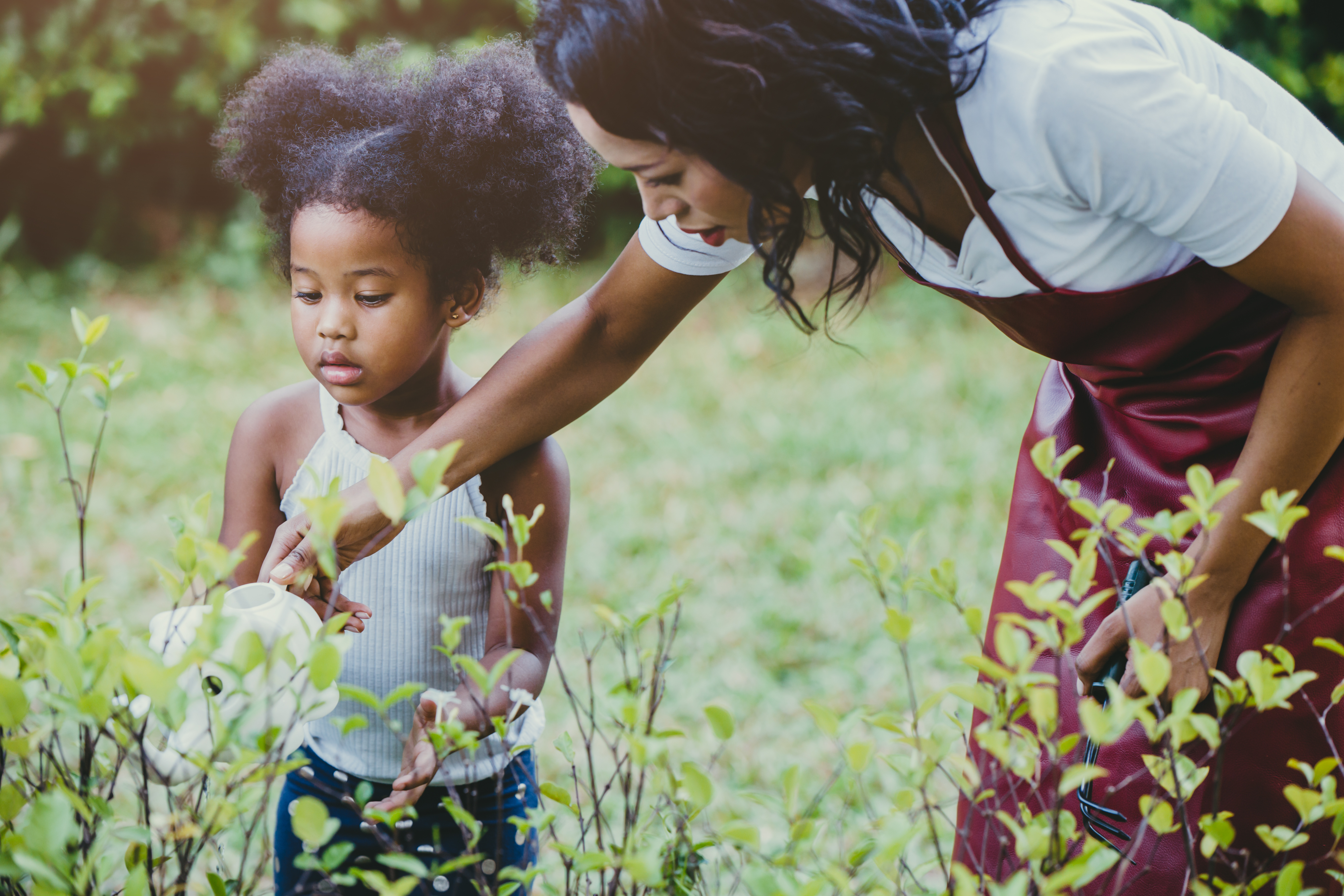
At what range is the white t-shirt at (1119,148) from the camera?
3.99ft

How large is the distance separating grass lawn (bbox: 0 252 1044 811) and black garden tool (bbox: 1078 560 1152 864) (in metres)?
1.22

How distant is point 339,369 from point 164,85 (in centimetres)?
606

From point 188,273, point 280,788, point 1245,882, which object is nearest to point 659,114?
point 1245,882

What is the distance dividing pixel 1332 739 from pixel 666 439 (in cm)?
360

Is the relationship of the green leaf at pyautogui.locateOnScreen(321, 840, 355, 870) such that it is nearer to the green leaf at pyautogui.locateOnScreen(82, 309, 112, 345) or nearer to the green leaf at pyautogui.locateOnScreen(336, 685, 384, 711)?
the green leaf at pyautogui.locateOnScreen(336, 685, 384, 711)

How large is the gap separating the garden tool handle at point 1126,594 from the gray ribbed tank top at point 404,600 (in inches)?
33.0

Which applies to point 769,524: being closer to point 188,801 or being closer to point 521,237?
point 521,237

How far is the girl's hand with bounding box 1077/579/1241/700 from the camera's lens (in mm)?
1342

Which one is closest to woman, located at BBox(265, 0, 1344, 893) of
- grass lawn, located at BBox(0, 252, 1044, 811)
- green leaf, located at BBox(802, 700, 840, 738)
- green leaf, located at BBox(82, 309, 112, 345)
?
green leaf, located at BBox(802, 700, 840, 738)

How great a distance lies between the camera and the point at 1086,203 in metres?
1.34

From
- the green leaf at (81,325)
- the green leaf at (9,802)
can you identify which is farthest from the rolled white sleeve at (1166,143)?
the green leaf at (9,802)

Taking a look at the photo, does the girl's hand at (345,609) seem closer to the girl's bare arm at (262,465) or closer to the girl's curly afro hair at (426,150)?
the girl's bare arm at (262,465)

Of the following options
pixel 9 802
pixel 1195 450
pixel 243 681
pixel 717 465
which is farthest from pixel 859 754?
pixel 717 465

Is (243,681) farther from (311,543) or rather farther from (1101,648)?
(1101,648)
